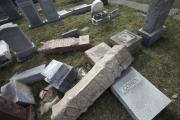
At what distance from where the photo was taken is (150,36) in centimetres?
483

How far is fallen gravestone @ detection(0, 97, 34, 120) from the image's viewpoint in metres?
3.09

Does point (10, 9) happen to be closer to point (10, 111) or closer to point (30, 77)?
point (30, 77)

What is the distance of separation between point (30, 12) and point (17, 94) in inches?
191

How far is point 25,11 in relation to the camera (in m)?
7.00

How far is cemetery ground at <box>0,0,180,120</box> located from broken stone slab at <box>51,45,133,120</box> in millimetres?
437

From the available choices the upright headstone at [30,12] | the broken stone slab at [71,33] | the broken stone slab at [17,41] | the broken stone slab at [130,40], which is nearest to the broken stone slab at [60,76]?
the broken stone slab at [130,40]

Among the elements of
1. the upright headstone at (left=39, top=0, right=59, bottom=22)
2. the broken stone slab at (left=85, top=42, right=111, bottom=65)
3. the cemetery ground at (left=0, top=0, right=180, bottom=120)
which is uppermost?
the upright headstone at (left=39, top=0, right=59, bottom=22)

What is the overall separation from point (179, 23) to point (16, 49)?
6.79 m

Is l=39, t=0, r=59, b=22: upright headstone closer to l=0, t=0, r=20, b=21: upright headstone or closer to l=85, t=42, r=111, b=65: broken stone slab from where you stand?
l=0, t=0, r=20, b=21: upright headstone

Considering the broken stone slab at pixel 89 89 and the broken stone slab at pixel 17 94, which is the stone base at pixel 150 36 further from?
the broken stone slab at pixel 17 94

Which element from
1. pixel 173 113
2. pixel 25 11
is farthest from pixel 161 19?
pixel 25 11

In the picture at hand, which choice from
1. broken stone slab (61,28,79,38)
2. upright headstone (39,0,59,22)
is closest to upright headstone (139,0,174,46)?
broken stone slab (61,28,79,38)

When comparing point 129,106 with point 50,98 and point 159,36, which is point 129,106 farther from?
point 159,36

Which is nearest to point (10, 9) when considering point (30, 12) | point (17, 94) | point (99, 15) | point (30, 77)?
point (30, 12)
